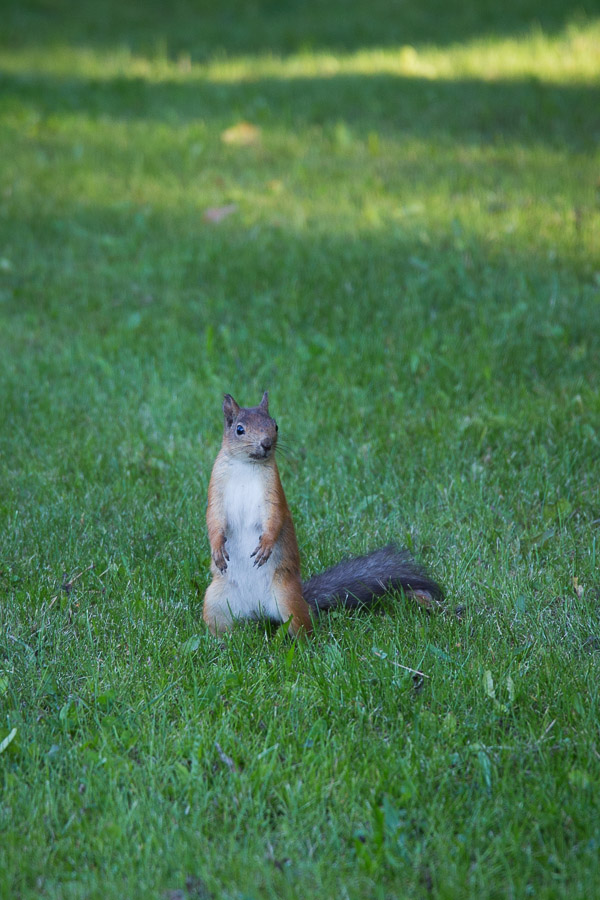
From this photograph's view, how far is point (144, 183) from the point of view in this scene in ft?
25.1

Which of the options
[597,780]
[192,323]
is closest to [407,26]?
[192,323]

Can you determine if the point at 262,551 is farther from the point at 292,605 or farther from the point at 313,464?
the point at 313,464

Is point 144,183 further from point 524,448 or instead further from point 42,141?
point 524,448

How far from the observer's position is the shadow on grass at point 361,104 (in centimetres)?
825

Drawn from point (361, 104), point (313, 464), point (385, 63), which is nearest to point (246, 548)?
point (313, 464)

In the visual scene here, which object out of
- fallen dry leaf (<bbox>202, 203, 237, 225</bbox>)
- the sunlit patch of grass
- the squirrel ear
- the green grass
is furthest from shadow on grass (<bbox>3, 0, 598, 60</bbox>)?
the squirrel ear

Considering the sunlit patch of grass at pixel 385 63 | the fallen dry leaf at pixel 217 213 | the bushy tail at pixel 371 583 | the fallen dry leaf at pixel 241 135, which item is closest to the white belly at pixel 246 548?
the bushy tail at pixel 371 583

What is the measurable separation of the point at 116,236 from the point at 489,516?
4121 millimetres

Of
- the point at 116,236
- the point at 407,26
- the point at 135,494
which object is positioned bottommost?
the point at 135,494

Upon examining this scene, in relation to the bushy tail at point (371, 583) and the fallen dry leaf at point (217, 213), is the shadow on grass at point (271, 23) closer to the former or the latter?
the fallen dry leaf at point (217, 213)

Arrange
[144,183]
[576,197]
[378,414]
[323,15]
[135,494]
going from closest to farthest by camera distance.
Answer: [135,494]
[378,414]
[576,197]
[144,183]
[323,15]

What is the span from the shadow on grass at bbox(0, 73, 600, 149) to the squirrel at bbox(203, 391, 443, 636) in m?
5.80

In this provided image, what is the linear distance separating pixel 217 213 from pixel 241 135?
5.23 feet

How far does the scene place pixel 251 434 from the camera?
9.82ft
